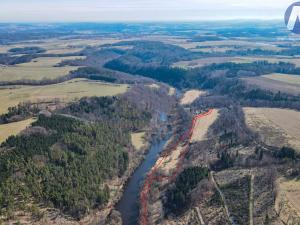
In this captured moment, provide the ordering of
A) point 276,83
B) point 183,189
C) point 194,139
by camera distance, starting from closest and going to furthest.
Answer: point 183,189, point 194,139, point 276,83

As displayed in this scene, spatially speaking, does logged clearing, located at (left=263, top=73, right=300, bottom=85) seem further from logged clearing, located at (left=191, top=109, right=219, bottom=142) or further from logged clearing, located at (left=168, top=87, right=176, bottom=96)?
logged clearing, located at (left=191, top=109, right=219, bottom=142)

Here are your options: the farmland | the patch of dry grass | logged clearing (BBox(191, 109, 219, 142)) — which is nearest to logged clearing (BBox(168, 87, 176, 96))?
the farmland

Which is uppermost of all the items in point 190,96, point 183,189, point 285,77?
point 285,77

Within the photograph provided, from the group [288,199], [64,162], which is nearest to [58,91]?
[64,162]

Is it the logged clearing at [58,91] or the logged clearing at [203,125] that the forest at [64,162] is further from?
the logged clearing at [58,91]

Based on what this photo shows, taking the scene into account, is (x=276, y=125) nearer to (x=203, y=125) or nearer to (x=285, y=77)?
(x=203, y=125)

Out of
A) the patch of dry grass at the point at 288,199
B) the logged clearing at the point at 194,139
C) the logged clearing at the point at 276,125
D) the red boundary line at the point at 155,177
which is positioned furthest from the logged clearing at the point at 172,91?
the patch of dry grass at the point at 288,199
